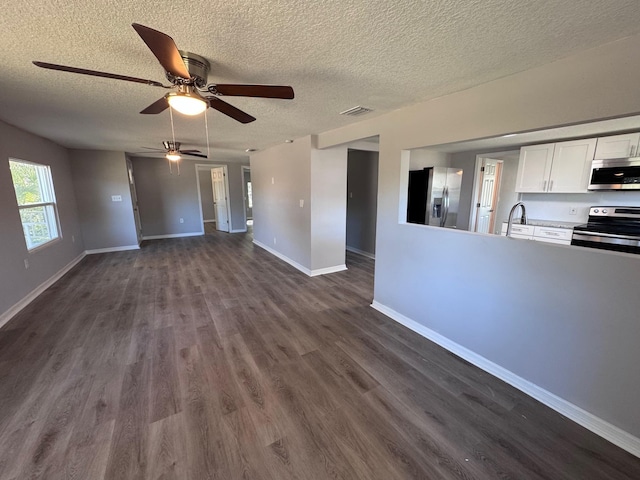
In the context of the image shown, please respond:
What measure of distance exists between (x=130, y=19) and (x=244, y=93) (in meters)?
0.59

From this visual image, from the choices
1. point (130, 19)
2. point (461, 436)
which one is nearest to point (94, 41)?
point (130, 19)

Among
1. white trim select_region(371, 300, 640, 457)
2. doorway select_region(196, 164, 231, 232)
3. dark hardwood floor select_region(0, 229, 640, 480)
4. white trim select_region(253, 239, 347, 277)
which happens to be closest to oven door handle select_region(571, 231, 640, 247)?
white trim select_region(371, 300, 640, 457)

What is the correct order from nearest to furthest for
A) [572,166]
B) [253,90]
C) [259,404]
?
[253,90]
[259,404]
[572,166]

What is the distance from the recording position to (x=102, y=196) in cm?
562

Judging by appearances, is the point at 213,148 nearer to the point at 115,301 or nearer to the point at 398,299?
the point at 115,301

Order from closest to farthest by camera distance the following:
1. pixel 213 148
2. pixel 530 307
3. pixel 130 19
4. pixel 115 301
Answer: pixel 130 19
pixel 530 307
pixel 115 301
pixel 213 148

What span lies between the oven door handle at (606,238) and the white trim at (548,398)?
7.87ft

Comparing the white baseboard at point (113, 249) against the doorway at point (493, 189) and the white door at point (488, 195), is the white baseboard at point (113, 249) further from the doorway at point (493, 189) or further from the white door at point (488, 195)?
the white door at point (488, 195)

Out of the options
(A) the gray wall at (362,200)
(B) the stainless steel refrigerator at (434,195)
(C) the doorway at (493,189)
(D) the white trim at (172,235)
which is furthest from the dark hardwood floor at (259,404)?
(D) the white trim at (172,235)

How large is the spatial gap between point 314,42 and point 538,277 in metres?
2.09

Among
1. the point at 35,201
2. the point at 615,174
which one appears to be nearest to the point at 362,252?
the point at 615,174

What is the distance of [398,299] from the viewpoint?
9.45ft

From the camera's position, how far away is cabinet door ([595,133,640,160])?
2.95m

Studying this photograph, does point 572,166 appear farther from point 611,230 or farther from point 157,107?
point 157,107
